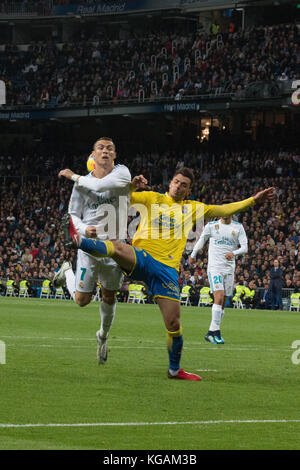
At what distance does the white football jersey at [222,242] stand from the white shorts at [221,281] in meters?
0.14

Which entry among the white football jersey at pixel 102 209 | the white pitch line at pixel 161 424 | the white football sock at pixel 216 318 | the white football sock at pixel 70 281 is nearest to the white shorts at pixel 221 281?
the white football sock at pixel 216 318

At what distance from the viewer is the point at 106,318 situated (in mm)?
11664

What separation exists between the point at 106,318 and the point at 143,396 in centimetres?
266

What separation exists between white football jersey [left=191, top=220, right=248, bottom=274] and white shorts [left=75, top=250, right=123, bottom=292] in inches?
232

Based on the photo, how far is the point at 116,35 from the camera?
57500 millimetres

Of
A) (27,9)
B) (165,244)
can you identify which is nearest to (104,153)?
(165,244)

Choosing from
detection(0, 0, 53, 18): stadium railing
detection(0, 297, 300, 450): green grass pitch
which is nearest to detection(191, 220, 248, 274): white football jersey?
detection(0, 297, 300, 450): green grass pitch

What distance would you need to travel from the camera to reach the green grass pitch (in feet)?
22.3

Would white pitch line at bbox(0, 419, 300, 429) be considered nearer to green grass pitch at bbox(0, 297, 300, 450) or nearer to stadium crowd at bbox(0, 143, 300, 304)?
green grass pitch at bbox(0, 297, 300, 450)

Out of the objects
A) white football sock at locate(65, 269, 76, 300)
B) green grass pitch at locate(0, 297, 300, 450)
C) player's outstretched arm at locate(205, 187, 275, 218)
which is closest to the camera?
green grass pitch at locate(0, 297, 300, 450)

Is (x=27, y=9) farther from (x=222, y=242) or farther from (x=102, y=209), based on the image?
(x=102, y=209)

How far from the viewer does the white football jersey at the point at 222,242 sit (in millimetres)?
17438

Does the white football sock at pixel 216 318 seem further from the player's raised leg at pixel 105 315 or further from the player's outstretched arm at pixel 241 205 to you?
the player's outstretched arm at pixel 241 205
